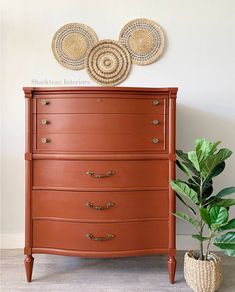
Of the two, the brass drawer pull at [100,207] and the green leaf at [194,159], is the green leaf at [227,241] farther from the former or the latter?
the brass drawer pull at [100,207]

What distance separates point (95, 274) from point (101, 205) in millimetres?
541

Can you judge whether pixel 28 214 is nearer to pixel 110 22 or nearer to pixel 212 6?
pixel 110 22

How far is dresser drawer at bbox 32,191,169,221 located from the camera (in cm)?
162

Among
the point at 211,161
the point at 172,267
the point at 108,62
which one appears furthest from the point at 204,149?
the point at 108,62

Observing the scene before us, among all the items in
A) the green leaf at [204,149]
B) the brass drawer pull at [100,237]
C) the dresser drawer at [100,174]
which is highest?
the green leaf at [204,149]

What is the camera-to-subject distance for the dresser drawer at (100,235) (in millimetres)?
1621

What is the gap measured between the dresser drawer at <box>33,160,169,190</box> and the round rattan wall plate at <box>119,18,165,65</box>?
0.94 meters

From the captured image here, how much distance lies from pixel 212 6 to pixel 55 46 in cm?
130

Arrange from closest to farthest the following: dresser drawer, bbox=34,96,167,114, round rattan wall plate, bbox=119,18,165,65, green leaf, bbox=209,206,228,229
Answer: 1. green leaf, bbox=209,206,228,229
2. dresser drawer, bbox=34,96,167,114
3. round rattan wall plate, bbox=119,18,165,65

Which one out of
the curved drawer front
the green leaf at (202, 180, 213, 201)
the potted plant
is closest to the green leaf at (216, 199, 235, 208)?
the potted plant

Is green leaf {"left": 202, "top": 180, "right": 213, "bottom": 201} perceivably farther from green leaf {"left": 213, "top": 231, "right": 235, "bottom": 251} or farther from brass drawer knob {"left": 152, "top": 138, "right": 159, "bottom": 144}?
brass drawer knob {"left": 152, "top": 138, "right": 159, "bottom": 144}

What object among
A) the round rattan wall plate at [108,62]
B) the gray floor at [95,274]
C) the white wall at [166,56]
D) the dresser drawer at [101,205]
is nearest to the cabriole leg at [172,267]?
the gray floor at [95,274]

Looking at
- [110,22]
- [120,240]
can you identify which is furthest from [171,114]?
[110,22]

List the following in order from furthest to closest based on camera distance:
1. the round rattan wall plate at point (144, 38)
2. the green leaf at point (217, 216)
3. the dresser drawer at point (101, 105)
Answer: the round rattan wall plate at point (144, 38) → the dresser drawer at point (101, 105) → the green leaf at point (217, 216)
